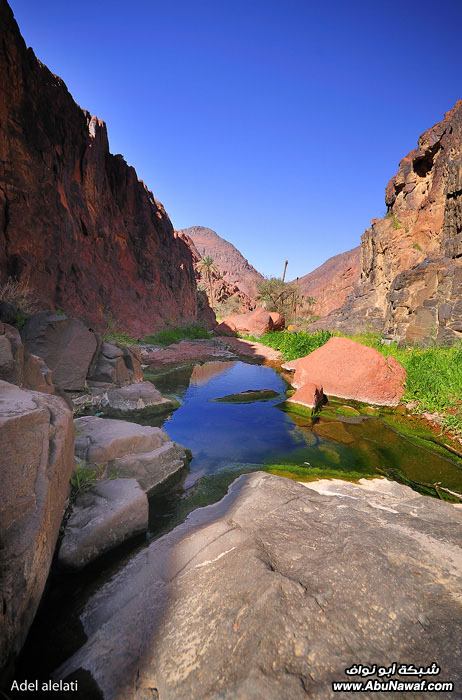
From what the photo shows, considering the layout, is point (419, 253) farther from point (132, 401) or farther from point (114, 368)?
point (132, 401)

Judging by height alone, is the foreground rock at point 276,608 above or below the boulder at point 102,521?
above

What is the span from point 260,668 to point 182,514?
189 centimetres

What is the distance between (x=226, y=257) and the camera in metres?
105

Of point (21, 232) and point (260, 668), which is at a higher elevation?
point (21, 232)

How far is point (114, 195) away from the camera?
2184cm

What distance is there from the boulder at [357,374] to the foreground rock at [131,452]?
5012 millimetres

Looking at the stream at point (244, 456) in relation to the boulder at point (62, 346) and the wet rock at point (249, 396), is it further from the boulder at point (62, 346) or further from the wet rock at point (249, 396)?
the boulder at point (62, 346)

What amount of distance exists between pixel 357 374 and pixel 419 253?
13.0 m

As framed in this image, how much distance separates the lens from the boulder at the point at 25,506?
1.60m

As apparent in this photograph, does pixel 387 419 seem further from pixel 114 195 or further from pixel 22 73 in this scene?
pixel 114 195

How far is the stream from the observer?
1.91 meters

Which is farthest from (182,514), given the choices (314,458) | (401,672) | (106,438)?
(314,458)

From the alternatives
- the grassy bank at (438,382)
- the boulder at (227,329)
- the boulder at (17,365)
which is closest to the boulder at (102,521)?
the boulder at (17,365)

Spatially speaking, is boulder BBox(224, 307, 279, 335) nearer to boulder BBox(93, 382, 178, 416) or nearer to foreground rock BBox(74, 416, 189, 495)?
boulder BBox(93, 382, 178, 416)
